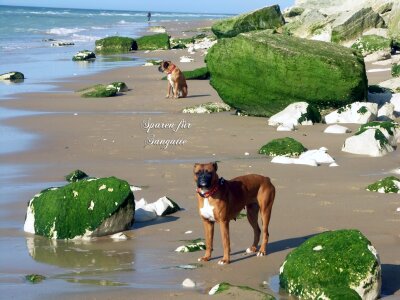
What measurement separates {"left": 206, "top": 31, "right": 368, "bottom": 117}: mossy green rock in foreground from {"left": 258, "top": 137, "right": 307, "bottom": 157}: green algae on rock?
14.4 feet

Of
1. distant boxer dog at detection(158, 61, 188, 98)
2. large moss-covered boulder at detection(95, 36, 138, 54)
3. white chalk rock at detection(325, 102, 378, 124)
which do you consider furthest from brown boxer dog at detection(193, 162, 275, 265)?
large moss-covered boulder at detection(95, 36, 138, 54)

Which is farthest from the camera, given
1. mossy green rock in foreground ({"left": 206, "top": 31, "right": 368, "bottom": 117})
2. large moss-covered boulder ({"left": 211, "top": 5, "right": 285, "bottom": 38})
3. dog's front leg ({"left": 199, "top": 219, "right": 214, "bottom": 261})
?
large moss-covered boulder ({"left": 211, "top": 5, "right": 285, "bottom": 38})

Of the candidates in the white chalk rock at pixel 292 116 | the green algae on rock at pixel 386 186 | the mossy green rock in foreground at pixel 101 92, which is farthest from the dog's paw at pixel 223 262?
the mossy green rock in foreground at pixel 101 92

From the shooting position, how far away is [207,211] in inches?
330

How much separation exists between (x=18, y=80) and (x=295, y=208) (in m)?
21.0

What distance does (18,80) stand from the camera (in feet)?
98.4

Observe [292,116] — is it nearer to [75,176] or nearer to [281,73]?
[281,73]

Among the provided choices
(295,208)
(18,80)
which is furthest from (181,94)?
(295,208)

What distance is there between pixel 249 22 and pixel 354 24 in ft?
26.5

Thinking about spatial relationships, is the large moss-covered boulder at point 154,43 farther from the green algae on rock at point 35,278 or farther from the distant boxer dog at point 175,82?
the green algae on rock at point 35,278

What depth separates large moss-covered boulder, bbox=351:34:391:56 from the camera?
31.5 m

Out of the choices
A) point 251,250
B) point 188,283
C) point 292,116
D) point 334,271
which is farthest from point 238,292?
point 292,116

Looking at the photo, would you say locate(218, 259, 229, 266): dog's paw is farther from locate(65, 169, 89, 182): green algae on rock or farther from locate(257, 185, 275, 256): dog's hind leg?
locate(65, 169, 89, 182): green algae on rock

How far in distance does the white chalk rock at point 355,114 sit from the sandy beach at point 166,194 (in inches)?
25.1
